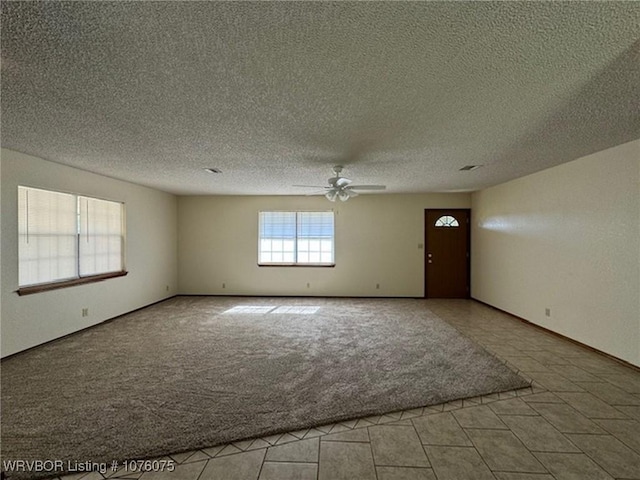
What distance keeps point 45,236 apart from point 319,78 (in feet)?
14.0

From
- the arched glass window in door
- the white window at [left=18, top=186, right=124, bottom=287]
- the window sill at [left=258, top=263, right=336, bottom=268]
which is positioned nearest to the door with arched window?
the arched glass window in door

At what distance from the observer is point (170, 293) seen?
281 inches

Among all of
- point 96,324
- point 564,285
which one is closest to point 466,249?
point 564,285

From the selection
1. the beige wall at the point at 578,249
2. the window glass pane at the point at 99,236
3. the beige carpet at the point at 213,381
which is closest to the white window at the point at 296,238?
the beige carpet at the point at 213,381

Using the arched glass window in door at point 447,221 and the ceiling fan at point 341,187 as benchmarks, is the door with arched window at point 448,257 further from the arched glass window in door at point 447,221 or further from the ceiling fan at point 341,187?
the ceiling fan at point 341,187

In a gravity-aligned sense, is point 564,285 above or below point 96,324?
above

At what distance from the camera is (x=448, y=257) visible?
7184mm

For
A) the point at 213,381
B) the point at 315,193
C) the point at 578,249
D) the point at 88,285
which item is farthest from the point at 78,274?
the point at 578,249

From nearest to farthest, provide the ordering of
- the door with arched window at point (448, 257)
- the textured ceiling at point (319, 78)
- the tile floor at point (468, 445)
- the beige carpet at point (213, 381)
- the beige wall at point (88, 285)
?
1. the textured ceiling at point (319, 78)
2. the tile floor at point (468, 445)
3. the beige carpet at point (213, 381)
4. the beige wall at point (88, 285)
5. the door with arched window at point (448, 257)

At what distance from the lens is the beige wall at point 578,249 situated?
3.34 m

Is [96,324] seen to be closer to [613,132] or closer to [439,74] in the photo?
[439,74]

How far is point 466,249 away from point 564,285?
296 cm

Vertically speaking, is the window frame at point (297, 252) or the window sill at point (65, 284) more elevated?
the window frame at point (297, 252)

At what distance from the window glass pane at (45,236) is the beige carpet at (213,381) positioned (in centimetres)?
94
